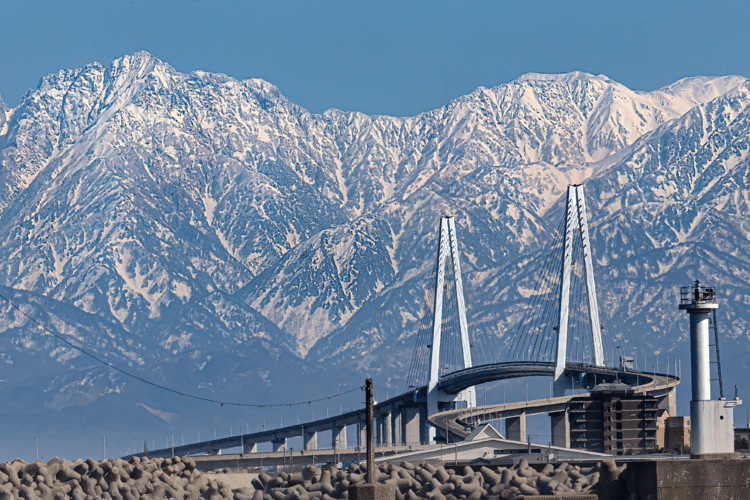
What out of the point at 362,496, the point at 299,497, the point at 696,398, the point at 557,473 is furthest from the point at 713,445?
the point at 299,497

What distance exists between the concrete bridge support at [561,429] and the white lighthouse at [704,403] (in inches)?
4382

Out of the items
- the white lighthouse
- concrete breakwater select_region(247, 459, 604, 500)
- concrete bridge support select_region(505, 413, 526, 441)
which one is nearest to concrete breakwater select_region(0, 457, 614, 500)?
concrete breakwater select_region(247, 459, 604, 500)

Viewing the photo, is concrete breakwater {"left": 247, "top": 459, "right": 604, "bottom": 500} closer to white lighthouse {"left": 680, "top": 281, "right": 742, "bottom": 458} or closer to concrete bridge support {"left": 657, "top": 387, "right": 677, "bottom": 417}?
white lighthouse {"left": 680, "top": 281, "right": 742, "bottom": 458}

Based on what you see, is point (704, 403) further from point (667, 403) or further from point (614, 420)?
point (667, 403)

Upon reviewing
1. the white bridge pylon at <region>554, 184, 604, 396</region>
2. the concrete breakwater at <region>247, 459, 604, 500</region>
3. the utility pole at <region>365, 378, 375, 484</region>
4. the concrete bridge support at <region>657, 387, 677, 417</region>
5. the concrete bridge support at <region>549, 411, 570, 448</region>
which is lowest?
the concrete breakwater at <region>247, 459, 604, 500</region>

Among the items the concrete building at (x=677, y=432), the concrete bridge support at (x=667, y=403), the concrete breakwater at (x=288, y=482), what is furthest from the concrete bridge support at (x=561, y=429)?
the concrete breakwater at (x=288, y=482)

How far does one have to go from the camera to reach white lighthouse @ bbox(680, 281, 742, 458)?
213 feet

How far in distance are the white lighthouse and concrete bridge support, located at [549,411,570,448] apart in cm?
11130

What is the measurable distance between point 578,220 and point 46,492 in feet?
399

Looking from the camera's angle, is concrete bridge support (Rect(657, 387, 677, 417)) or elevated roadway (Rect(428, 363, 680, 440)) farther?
concrete bridge support (Rect(657, 387, 677, 417))

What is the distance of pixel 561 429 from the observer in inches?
7003

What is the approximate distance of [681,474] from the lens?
59.3 metres

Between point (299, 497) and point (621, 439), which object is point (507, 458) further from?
point (621, 439)

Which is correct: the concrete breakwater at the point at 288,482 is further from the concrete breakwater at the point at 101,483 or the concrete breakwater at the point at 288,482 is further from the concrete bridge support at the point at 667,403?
the concrete bridge support at the point at 667,403
